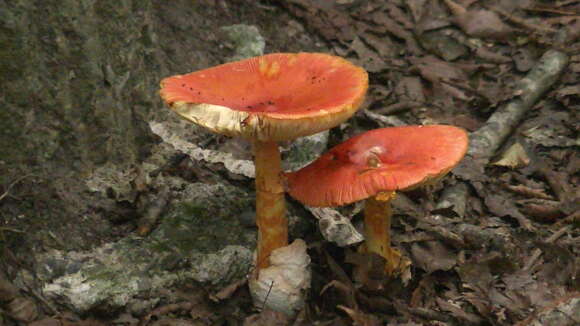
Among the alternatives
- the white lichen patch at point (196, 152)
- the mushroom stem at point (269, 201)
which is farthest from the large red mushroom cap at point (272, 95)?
the white lichen patch at point (196, 152)

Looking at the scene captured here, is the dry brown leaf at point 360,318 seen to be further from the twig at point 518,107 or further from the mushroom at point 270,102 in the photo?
the twig at point 518,107

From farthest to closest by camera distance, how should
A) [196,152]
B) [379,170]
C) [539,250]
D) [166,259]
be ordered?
[196,152] < [539,250] < [166,259] < [379,170]

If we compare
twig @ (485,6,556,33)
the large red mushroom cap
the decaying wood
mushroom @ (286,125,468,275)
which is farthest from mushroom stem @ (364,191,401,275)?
twig @ (485,6,556,33)

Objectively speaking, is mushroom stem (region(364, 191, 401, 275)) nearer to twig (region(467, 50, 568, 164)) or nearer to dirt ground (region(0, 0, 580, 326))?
dirt ground (region(0, 0, 580, 326))

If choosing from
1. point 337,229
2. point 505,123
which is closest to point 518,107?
point 505,123

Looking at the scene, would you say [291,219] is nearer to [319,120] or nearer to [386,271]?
[386,271]

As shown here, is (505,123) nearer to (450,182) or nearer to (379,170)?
(450,182)

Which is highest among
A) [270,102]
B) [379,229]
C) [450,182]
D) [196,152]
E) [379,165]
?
[270,102]

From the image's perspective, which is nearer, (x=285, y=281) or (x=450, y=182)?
(x=285, y=281)

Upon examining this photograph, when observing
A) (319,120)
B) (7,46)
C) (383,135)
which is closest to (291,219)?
(383,135)
